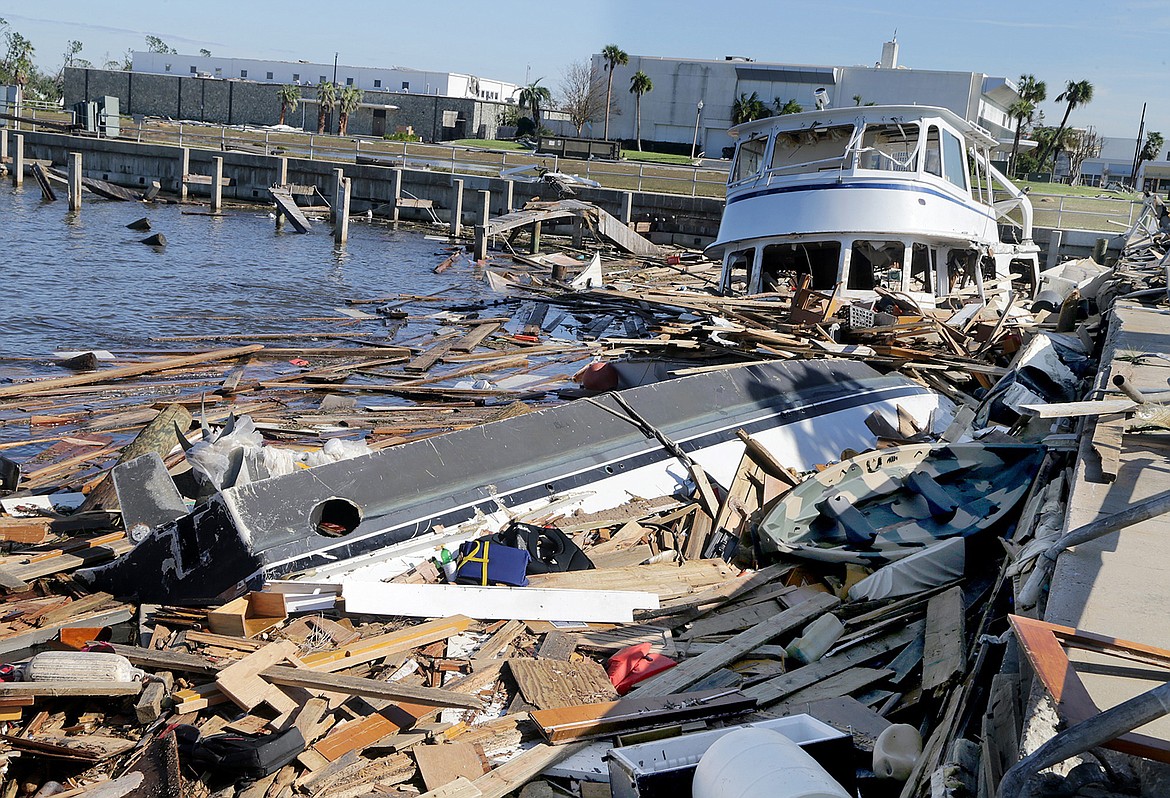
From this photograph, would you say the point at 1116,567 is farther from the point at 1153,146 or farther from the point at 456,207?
the point at 1153,146

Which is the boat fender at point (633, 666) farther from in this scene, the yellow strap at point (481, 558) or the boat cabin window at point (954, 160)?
the boat cabin window at point (954, 160)

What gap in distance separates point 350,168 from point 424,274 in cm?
1375

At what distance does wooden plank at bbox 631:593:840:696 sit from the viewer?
4.87 metres

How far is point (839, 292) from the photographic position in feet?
48.2

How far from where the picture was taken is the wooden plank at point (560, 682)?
15.6 ft

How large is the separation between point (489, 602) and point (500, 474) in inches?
52.7

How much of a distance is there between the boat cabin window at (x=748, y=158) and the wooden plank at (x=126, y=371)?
8634 millimetres

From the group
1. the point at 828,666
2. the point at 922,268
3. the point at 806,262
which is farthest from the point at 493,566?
the point at 922,268

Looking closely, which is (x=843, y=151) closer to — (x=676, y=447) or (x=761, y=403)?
(x=761, y=403)

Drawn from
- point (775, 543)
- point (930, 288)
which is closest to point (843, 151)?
point (930, 288)

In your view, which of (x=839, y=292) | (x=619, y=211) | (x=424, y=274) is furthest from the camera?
(x=619, y=211)

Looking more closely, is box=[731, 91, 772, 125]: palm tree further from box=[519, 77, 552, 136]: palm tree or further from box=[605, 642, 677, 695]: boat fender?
box=[605, 642, 677, 695]: boat fender

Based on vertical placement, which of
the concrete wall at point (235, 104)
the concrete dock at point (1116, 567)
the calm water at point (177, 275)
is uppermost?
the concrete wall at point (235, 104)

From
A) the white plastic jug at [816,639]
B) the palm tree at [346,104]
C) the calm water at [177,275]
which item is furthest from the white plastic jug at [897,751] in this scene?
the palm tree at [346,104]
